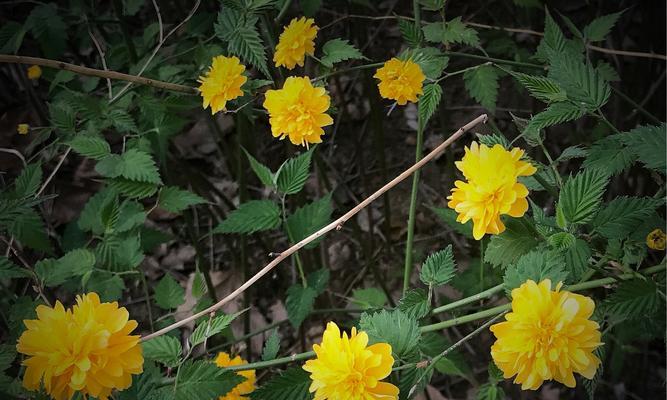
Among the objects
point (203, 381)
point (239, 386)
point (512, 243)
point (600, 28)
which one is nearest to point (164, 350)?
point (203, 381)

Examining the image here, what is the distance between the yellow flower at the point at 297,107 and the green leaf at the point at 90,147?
1.31 ft

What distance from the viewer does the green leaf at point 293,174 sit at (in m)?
1.01

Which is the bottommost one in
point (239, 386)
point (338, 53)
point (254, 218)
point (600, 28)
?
point (239, 386)

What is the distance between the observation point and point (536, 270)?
2.16ft

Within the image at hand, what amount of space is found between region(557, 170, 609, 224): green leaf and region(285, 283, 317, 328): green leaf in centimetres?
47

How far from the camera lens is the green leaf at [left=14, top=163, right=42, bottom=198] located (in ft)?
3.56

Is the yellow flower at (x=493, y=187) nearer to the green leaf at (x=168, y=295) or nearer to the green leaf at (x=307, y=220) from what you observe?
the green leaf at (x=307, y=220)

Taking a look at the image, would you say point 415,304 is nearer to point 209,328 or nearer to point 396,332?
point 396,332

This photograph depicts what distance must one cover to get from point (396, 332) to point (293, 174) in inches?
15.6

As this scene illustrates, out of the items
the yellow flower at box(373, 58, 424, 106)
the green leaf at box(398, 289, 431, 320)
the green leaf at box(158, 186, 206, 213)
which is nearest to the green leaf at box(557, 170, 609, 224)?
the green leaf at box(398, 289, 431, 320)

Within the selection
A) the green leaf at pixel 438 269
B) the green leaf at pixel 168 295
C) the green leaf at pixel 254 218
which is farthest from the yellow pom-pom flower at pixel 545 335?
the green leaf at pixel 168 295

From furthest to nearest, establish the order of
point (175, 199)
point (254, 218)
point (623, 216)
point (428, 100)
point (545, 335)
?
point (175, 199) → point (254, 218) → point (428, 100) → point (623, 216) → point (545, 335)

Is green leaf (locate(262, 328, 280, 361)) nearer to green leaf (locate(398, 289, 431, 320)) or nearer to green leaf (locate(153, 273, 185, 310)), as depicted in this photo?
green leaf (locate(398, 289, 431, 320))

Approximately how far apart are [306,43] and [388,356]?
1.83 ft
